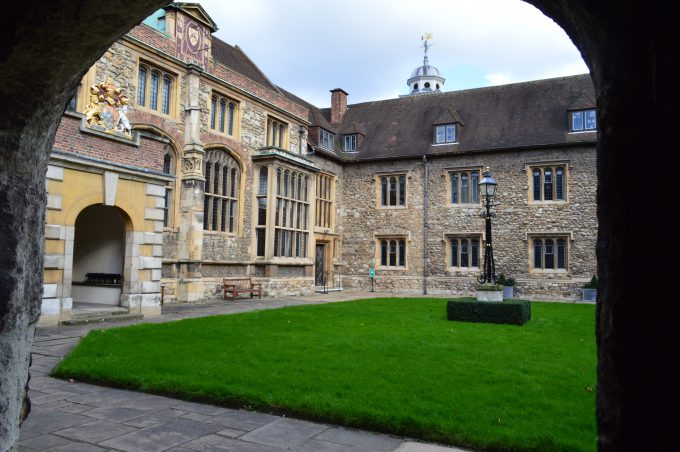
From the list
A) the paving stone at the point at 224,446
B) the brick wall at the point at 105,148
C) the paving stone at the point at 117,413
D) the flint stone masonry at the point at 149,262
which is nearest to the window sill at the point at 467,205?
the brick wall at the point at 105,148

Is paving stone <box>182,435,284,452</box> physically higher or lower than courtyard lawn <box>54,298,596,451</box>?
lower

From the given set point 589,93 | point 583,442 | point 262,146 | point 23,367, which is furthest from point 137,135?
point 589,93

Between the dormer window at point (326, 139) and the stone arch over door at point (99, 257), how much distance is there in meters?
13.5

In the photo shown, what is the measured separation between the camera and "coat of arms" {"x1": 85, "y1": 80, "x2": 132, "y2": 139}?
1170 cm

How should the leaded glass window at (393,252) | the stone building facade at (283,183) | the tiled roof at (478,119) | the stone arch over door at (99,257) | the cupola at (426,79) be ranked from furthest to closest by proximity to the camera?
the cupola at (426,79), the leaded glass window at (393,252), the tiled roof at (478,119), the stone arch over door at (99,257), the stone building facade at (283,183)

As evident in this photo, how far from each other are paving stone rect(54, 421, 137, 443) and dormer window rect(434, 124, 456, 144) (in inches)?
896

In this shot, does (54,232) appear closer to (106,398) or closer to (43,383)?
(43,383)

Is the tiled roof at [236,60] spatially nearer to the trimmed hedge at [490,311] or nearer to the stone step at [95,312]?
the stone step at [95,312]

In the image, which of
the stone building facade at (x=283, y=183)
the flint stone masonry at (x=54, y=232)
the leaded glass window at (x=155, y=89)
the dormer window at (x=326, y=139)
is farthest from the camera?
the dormer window at (x=326, y=139)

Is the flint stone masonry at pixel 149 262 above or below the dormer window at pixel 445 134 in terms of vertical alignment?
below

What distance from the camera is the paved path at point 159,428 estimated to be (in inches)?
165

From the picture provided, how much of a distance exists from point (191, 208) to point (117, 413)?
12758 mm

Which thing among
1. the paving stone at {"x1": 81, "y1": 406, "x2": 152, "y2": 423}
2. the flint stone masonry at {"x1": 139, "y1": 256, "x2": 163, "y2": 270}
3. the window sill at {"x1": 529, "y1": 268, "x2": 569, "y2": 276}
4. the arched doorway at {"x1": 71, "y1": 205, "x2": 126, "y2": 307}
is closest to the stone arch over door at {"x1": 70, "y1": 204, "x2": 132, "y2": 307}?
the arched doorway at {"x1": 71, "y1": 205, "x2": 126, "y2": 307}

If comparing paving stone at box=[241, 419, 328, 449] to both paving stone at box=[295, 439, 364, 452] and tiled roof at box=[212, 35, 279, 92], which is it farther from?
tiled roof at box=[212, 35, 279, 92]
